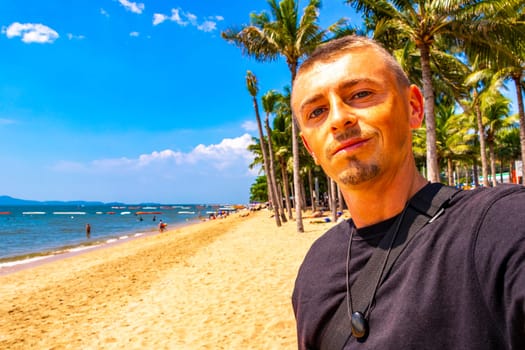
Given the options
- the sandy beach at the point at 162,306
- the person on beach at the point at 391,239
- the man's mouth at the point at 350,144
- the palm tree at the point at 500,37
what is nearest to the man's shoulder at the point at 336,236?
the person on beach at the point at 391,239

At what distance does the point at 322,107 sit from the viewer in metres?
Result: 1.33

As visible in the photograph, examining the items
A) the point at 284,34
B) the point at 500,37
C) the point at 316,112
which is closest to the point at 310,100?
the point at 316,112

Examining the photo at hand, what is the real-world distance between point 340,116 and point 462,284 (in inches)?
26.7

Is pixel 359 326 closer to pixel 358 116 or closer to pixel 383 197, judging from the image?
pixel 383 197

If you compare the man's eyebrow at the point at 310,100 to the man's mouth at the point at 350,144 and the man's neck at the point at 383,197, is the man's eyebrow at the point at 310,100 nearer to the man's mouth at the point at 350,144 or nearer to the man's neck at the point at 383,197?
the man's mouth at the point at 350,144

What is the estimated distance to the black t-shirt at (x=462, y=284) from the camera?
82 cm

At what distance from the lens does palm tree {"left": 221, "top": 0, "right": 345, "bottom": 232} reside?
627 inches

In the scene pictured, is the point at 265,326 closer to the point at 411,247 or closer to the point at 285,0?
the point at 411,247

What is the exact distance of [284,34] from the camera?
641 inches

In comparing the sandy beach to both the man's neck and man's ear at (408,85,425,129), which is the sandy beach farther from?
man's ear at (408,85,425,129)

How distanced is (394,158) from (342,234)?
1.44 feet

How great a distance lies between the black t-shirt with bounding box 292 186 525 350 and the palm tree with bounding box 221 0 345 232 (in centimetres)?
1502

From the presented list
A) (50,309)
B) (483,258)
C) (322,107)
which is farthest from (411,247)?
(50,309)

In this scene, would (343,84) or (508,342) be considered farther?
(343,84)
